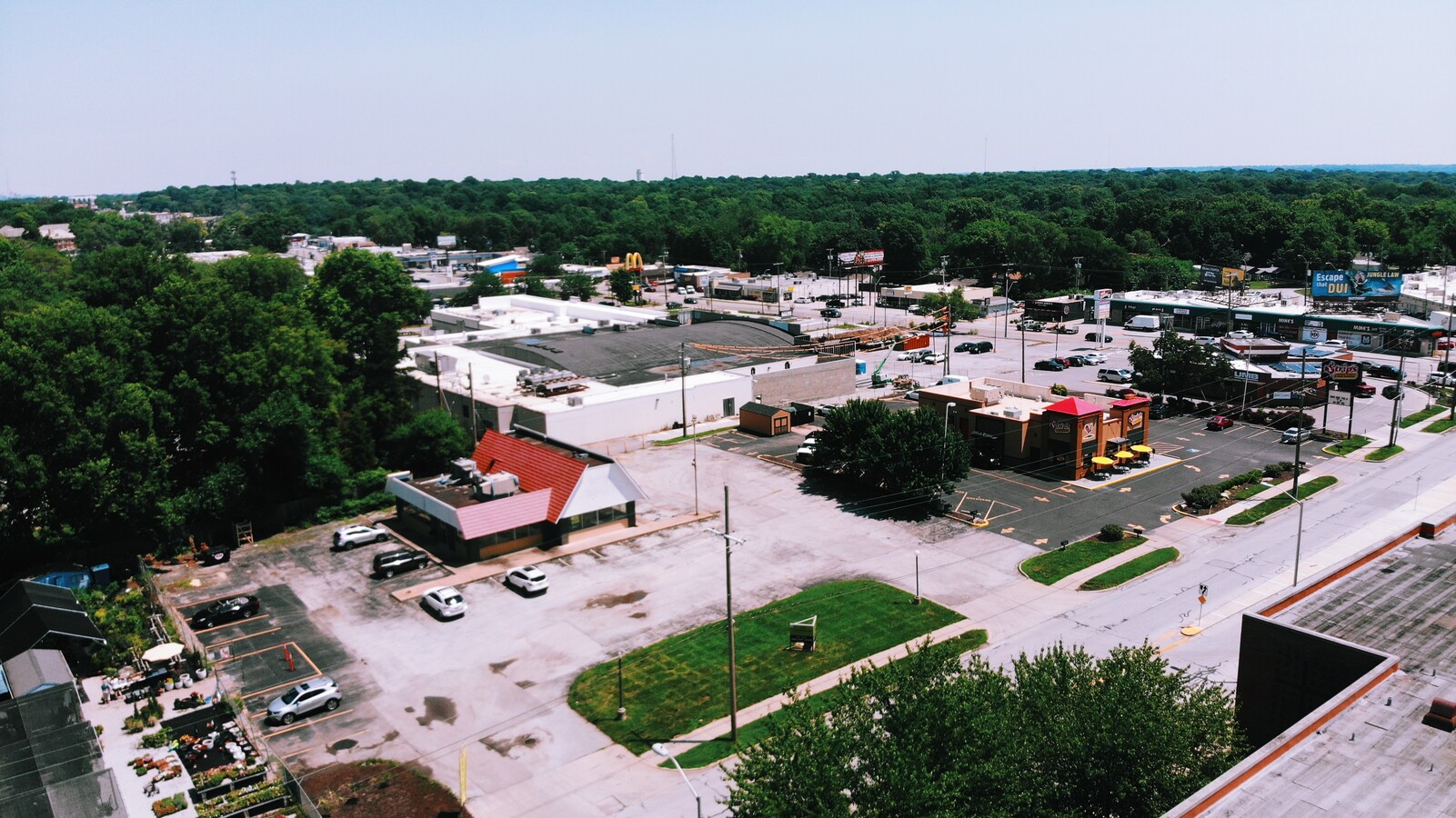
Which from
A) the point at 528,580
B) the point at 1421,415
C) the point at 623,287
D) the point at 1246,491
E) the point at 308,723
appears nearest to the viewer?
the point at 308,723

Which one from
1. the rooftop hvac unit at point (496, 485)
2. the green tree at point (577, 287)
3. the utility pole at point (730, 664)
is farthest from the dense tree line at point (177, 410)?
the green tree at point (577, 287)

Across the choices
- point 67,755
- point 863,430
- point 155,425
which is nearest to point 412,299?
point 155,425

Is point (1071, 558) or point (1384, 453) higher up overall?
point (1384, 453)

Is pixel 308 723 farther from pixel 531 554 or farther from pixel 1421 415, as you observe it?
pixel 1421 415

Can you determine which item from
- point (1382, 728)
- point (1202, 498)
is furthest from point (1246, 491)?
point (1382, 728)

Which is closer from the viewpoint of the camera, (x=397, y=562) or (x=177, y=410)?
(x=397, y=562)

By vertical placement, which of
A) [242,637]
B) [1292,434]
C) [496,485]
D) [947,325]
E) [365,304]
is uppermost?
[365,304]

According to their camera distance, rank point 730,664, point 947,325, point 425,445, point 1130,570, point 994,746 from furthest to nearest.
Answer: point 947,325 → point 425,445 → point 1130,570 → point 730,664 → point 994,746

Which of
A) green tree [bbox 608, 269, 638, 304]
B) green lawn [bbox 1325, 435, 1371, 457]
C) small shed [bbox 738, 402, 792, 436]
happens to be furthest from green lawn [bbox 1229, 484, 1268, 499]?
green tree [bbox 608, 269, 638, 304]
